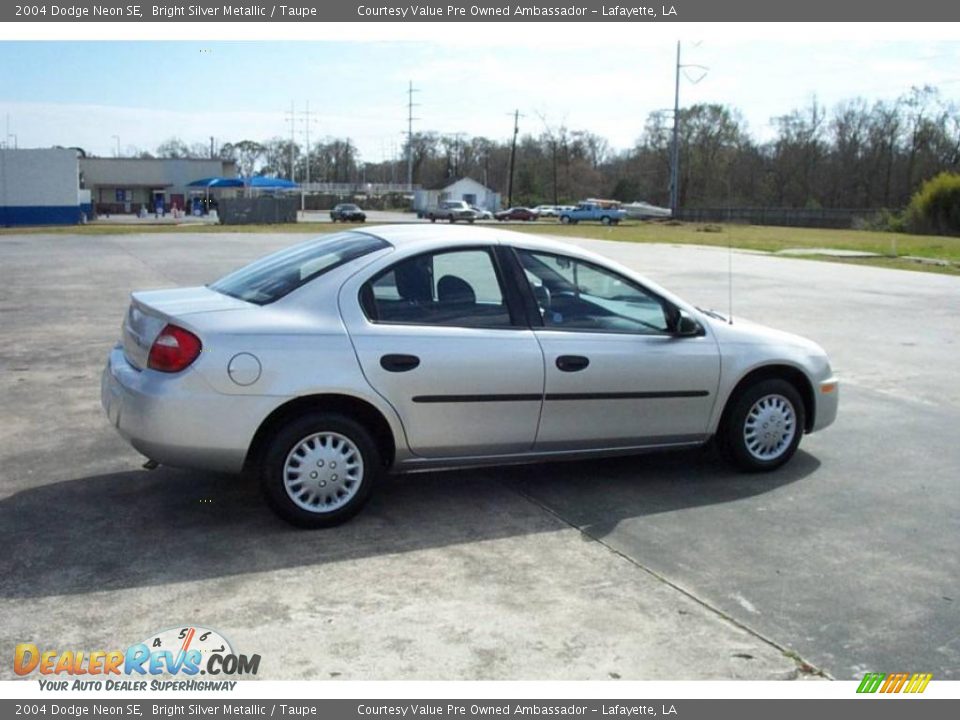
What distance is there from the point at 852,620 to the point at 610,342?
7.02ft

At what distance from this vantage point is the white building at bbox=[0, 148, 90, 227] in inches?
2274

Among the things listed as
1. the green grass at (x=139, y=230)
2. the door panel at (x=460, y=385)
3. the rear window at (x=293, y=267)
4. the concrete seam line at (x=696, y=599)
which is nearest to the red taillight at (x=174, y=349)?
the rear window at (x=293, y=267)

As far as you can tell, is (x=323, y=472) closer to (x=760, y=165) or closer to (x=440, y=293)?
(x=440, y=293)

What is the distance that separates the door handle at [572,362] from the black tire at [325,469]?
3.84 feet

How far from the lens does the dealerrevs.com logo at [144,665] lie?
3.50m

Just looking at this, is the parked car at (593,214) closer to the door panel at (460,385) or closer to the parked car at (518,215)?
the parked car at (518,215)

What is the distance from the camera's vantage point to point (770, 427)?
6.21m

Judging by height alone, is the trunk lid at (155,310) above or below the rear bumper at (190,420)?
above

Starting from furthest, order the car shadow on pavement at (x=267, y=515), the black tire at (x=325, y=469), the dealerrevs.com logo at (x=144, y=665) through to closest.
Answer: the black tire at (x=325, y=469) → the car shadow on pavement at (x=267, y=515) → the dealerrevs.com logo at (x=144, y=665)

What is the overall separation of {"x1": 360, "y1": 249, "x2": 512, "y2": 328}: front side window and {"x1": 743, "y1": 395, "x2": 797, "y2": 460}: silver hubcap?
6.05 feet

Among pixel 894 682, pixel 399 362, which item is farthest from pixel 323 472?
pixel 894 682

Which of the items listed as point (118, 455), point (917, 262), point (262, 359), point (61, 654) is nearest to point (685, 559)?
point (262, 359)

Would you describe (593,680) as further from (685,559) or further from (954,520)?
(954,520)

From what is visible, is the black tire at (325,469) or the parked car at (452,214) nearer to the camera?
the black tire at (325,469)
